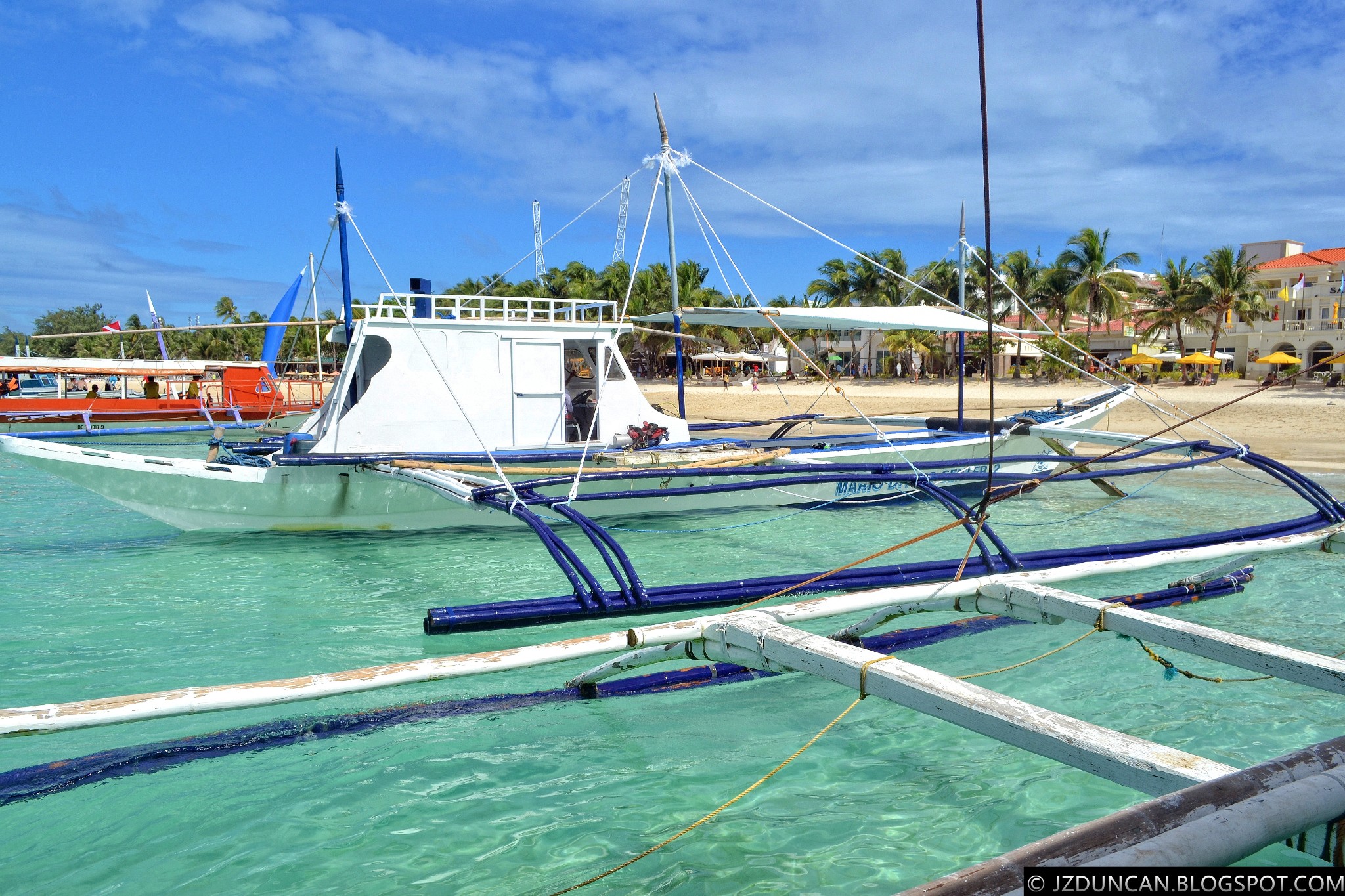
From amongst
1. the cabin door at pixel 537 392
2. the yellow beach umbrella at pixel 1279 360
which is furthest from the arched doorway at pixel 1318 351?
the cabin door at pixel 537 392

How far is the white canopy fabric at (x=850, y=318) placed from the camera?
11.2 meters

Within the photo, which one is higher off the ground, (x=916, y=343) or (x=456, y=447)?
(x=916, y=343)

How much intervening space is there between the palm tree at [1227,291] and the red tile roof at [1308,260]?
7281mm

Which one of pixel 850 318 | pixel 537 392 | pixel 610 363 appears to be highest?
pixel 850 318

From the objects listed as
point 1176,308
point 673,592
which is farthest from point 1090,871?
point 1176,308

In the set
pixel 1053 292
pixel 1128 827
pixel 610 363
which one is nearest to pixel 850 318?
pixel 610 363

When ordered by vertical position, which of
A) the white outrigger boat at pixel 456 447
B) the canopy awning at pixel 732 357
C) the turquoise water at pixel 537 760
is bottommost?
the turquoise water at pixel 537 760

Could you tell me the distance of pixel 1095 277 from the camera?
140 ft

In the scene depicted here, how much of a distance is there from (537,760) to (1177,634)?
313cm

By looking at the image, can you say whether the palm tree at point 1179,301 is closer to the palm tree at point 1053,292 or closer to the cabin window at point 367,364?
the palm tree at point 1053,292

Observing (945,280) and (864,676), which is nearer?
(864,676)

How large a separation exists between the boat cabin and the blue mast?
0.29 m

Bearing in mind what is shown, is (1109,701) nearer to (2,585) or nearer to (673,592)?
(673,592)

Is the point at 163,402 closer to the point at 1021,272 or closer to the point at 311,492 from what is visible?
the point at 311,492
